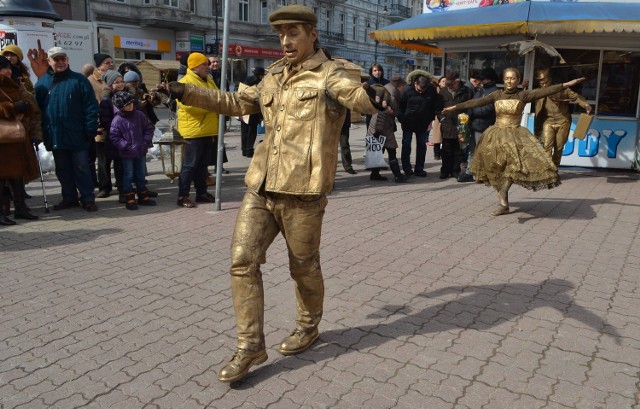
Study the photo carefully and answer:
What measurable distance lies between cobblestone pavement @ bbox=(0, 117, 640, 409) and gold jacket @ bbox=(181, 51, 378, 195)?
1141mm

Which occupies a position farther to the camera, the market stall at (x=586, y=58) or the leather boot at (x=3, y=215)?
the market stall at (x=586, y=58)

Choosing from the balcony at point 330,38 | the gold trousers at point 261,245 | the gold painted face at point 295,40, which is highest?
the balcony at point 330,38

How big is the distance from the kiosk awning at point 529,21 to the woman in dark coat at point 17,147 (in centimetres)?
797

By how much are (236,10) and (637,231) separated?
127 ft

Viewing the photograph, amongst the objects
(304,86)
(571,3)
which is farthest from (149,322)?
(571,3)

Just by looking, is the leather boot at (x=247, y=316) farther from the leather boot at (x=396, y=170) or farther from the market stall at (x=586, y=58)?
the market stall at (x=586, y=58)

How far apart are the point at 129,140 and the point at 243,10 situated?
37.8m

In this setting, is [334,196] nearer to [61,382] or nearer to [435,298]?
[435,298]

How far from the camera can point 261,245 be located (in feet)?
10.6

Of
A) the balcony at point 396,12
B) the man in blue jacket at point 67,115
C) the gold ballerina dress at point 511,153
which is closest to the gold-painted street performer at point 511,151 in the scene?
the gold ballerina dress at point 511,153

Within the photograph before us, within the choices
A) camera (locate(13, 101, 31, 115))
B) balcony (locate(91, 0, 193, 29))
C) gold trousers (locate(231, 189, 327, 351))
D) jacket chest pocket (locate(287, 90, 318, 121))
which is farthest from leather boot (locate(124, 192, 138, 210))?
balcony (locate(91, 0, 193, 29))

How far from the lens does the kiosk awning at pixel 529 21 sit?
33.0ft

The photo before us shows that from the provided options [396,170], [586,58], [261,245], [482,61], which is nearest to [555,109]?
[586,58]

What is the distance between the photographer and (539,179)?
707 cm
